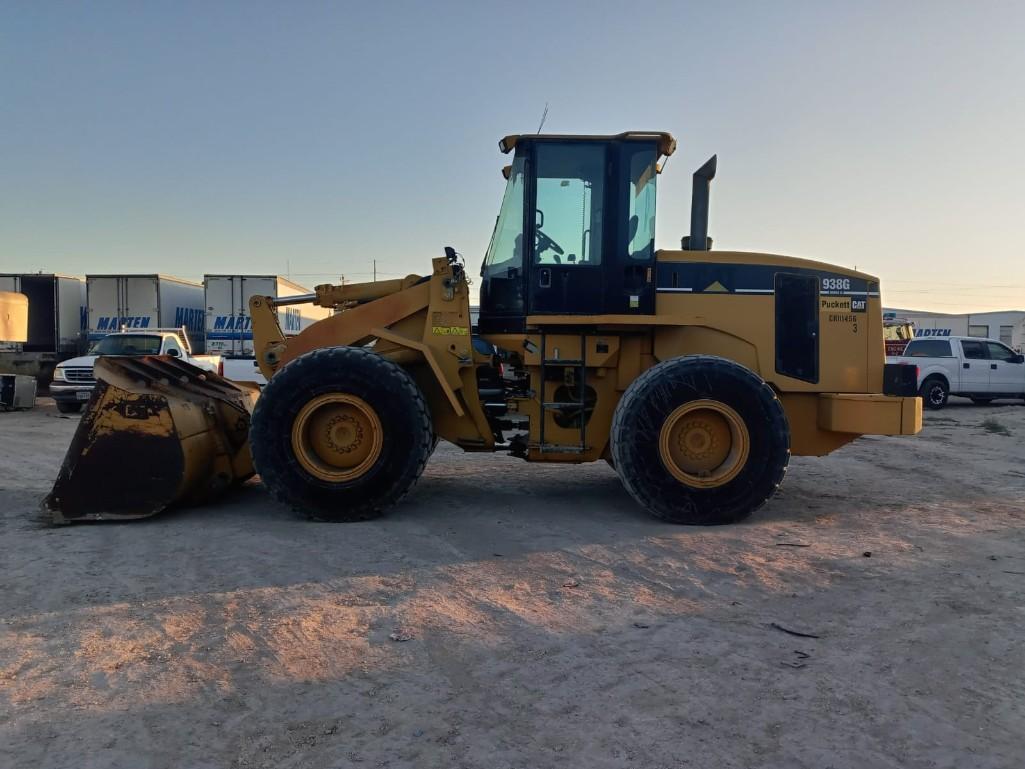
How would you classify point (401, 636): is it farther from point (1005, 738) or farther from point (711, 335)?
point (711, 335)

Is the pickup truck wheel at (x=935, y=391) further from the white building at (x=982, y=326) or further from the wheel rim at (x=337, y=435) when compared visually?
the white building at (x=982, y=326)

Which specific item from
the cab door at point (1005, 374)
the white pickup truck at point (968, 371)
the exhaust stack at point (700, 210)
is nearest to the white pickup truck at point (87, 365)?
the exhaust stack at point (700, 210)

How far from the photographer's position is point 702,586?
4566mm

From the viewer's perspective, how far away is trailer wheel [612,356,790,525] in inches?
236

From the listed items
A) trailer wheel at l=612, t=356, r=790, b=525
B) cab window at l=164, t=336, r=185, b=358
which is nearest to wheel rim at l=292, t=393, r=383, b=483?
trailer wheel at l=612, t=356, r=790, b=525

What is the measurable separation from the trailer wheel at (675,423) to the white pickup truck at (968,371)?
15819 mm

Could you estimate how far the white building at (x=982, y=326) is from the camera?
3938 cm

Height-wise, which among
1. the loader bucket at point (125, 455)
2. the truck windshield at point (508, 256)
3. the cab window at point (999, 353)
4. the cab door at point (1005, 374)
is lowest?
the loader bucket at point (125, 455)

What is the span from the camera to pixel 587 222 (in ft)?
21.5

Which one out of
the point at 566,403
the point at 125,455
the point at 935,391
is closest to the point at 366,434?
the point at 566,403

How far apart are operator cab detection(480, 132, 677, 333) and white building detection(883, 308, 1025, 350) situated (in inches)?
1463

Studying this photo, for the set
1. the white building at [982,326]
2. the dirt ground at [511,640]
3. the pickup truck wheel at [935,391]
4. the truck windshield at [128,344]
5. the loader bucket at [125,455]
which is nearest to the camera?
the dirt ground at [511,640]

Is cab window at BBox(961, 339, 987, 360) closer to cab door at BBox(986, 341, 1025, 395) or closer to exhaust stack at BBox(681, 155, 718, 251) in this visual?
cab door at BBox(986, 341, 1025, 395)

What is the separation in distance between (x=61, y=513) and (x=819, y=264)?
6.41 metres
